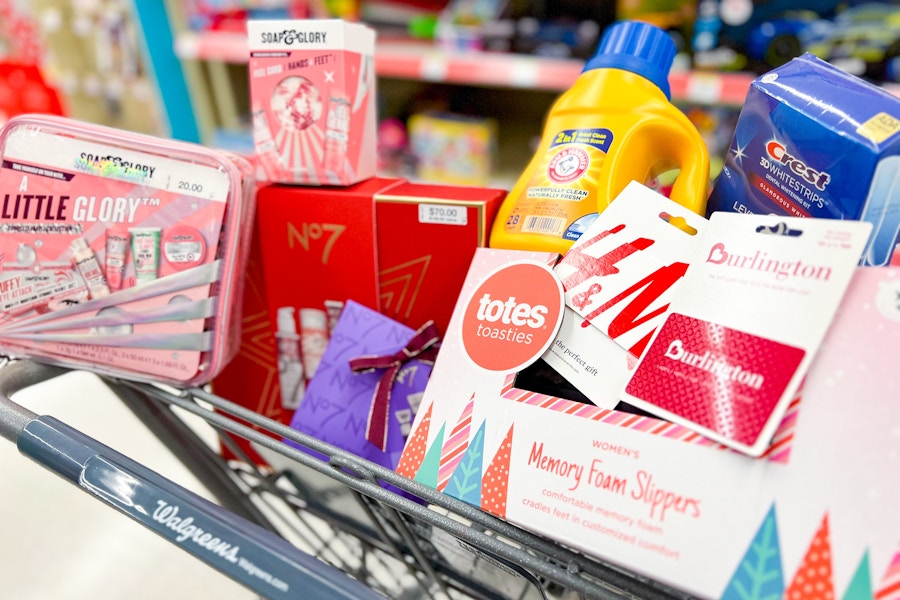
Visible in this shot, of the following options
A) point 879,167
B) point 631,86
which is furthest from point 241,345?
point 879,167


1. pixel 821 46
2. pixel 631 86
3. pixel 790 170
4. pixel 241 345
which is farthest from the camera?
pixel 821 46

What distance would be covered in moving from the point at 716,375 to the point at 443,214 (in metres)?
0.30

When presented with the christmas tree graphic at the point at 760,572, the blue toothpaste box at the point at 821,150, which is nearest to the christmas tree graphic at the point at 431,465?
the christmas tree graphic at the point at 760,572

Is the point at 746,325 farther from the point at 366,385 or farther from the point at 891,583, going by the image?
the point at 366,385

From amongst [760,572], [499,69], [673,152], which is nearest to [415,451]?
[760,572]

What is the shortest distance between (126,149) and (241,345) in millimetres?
247

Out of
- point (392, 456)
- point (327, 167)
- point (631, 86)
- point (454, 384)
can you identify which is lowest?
point (392, 456)

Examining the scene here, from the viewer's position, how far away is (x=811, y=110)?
0.42 metres

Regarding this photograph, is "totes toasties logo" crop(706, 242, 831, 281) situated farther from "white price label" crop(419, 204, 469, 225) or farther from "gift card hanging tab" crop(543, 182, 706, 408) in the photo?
"white price label" crop(419, 204, 469, 225)

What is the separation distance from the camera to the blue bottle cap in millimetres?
560

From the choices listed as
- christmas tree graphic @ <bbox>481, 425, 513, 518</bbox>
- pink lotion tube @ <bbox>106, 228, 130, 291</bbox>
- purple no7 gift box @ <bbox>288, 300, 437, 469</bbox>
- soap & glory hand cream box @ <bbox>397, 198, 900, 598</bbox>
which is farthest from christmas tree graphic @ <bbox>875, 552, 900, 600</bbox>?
pink lotion tube @ <bbox>106, 228, 130, 291</bbox>

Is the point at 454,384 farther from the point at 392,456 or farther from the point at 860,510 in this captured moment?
the point at 860,510

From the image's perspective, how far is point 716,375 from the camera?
1.27 ft

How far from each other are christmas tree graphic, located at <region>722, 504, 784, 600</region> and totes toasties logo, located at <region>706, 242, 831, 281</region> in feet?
0.51
